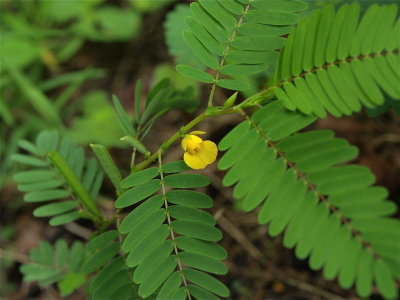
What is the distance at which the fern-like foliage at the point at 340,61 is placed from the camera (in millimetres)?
1249

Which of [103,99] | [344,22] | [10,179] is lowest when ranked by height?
[344,22]

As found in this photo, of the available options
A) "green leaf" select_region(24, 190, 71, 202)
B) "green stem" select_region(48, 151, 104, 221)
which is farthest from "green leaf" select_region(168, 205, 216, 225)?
"green leaf" select_region(24, 190, 71, 202)

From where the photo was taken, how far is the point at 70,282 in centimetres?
179

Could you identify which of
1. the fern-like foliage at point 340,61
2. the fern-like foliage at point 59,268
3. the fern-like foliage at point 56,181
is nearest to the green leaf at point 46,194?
the fern-like foliage at point 56,181

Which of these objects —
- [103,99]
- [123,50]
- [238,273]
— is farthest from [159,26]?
[238,273]

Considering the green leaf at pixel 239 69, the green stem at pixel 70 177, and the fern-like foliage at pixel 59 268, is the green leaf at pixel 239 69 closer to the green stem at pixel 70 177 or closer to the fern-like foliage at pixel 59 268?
the green stem at pixel 70 177

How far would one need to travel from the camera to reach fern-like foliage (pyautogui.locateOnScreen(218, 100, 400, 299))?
1.08m

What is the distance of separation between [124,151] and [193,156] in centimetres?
163

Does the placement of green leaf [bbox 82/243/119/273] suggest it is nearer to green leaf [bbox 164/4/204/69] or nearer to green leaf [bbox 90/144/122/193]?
green leaf [bbox 90/144/122/193]

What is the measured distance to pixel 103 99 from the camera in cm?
304

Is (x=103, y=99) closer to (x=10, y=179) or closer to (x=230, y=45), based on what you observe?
(x=10, y=179)

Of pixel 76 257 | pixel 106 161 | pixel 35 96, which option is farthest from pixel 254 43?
pixel 35 96

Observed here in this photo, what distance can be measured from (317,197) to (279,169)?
12cm

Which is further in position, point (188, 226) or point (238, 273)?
point (238, 273)
